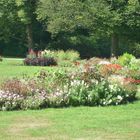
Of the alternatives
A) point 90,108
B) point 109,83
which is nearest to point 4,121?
point 90,108

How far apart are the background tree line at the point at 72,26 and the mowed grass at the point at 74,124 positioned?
95.3ft

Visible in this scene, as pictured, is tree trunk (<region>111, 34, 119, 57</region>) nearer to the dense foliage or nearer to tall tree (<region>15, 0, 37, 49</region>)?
tall tree (<region>15, 0, 37, 49</region>)

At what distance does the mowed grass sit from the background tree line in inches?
1143

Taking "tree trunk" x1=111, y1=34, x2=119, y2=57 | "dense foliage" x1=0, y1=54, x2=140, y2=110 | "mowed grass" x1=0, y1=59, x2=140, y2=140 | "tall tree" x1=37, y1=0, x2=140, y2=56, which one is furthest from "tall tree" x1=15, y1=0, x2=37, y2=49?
"mowed grass" x1=0, y1=59, x2=140, y2=140

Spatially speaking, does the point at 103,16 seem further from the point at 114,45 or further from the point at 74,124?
the point at 74,124

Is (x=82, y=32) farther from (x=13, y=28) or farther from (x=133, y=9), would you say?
(x=133, y=9)

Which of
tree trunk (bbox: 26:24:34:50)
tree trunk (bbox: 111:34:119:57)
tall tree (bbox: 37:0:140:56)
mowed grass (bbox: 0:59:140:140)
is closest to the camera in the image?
mowed grass (bbox: 0:59:140:140)

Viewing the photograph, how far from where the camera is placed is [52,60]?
33438mm

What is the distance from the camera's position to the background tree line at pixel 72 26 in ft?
140

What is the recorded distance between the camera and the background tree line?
42750 millimetres

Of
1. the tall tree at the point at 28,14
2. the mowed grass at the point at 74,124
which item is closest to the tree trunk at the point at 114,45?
the tall tree at the point at 28,14

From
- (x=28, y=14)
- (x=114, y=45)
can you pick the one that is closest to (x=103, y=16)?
(x=114, y=45)

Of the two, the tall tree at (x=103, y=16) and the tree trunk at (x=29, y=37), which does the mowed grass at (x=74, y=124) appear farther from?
the tree trunk at (x=29, y=37)

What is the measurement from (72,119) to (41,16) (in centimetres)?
3861
